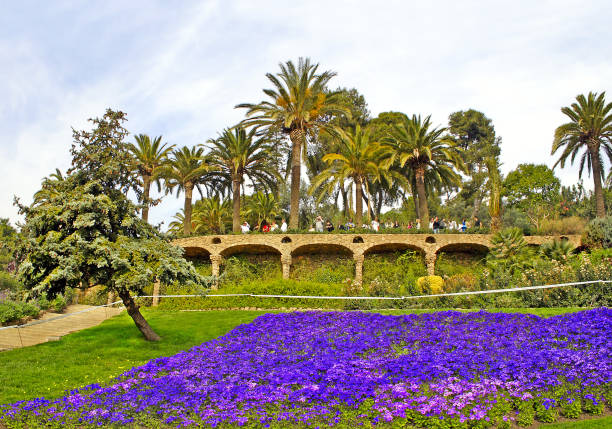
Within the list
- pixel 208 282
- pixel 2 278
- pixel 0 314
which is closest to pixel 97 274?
pixel 208 282

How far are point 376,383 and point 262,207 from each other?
→ 37.3m

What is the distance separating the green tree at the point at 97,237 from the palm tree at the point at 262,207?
30590 millimetres

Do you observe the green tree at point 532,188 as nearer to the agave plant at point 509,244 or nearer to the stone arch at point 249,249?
the agave plant at point 509,244

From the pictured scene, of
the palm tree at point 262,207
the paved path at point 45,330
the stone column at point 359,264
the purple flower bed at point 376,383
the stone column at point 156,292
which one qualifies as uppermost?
the palm tree at point 262,207

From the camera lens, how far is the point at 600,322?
34.2ft

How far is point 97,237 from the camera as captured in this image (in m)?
12.5

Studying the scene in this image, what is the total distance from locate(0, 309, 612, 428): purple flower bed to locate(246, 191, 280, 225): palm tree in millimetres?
32976

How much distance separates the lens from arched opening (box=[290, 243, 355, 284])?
25750mm

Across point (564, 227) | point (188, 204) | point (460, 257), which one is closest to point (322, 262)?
point (460, 257)

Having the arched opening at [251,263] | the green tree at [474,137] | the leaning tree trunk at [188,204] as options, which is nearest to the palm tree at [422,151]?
the arched opening at [251,263]

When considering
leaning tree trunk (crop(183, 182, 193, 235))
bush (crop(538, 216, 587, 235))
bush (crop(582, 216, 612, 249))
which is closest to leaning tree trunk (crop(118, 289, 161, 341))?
leaning tree trunk (crop(183, 182, 193, 235))

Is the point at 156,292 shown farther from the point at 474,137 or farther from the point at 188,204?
the point at 474,137

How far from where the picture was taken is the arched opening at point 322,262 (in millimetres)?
25750

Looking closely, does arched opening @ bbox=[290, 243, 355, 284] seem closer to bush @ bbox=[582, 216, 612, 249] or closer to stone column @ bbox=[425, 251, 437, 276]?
stone column @ bbox=[425, 251, 437, 276]
